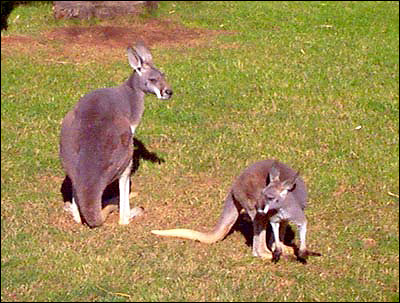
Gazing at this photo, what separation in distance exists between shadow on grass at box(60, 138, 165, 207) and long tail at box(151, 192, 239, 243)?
77cm

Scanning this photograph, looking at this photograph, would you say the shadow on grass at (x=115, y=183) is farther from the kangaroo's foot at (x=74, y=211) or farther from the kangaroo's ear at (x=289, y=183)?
the kangaroo's ear at (x=289, y=183)

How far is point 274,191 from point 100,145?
1.31 meters

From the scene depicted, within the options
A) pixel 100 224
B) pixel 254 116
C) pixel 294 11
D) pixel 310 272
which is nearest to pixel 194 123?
pixel 254 116

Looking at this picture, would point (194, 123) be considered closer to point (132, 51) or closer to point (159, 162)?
point (159, 162)

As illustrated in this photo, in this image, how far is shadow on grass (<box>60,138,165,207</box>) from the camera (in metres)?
6.42

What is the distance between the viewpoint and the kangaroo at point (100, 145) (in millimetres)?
5578

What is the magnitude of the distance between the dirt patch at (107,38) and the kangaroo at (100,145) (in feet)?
14.3

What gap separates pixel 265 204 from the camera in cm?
507

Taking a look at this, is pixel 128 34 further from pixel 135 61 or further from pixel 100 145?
pixel 100 145

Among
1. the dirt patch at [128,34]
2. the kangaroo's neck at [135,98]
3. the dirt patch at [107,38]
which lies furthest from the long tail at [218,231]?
the dirt patch at [128,34]

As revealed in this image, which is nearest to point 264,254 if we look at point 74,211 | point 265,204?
point 265,204

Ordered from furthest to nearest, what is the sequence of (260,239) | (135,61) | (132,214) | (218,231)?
1. (135,61)
2. (132,214)
3. (218,231)
4. (260,239)

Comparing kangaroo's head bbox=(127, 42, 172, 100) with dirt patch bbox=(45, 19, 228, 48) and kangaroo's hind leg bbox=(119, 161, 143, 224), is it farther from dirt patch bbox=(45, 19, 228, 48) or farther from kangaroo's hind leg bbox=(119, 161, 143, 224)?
dirt patch bbox=(45, 19, 228, 48)

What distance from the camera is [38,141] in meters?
7.48
